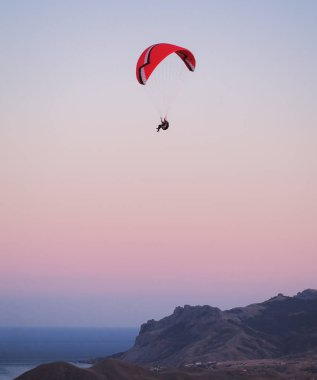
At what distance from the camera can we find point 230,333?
438ft

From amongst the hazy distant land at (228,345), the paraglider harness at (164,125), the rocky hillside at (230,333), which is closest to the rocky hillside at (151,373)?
the hazy distant land at (228,345)

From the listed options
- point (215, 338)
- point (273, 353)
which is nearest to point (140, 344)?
point (215, 338)

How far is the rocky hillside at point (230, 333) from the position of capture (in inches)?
4902

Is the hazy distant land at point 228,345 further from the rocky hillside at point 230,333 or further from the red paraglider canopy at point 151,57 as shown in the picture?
the red paraglider canopy at point 151,57

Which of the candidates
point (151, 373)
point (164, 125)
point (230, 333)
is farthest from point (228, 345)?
point (164, 125)

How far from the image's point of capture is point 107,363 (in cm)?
7700

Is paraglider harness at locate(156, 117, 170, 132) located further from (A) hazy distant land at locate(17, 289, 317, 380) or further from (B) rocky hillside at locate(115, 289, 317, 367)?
(B) rocky hillside at locate(115, 289, 317, 367)

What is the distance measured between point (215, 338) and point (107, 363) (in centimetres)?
6128

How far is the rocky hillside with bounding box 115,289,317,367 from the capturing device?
408 ft

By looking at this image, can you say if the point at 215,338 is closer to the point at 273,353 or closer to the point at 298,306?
the point at 273,353

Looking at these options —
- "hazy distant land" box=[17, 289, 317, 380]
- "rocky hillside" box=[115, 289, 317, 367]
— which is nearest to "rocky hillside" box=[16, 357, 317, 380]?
"hazy distant land" box=[17, 289, 317, 380]

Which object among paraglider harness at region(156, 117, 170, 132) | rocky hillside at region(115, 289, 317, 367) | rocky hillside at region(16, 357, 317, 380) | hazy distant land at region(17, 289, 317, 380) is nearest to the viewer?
paraglider harness at region(156, 117, 170, 132)

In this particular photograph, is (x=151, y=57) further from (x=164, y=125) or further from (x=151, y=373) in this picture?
(x=151, y=373)

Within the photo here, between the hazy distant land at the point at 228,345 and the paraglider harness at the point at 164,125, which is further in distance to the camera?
the hazy distant land at the point at 228,345
